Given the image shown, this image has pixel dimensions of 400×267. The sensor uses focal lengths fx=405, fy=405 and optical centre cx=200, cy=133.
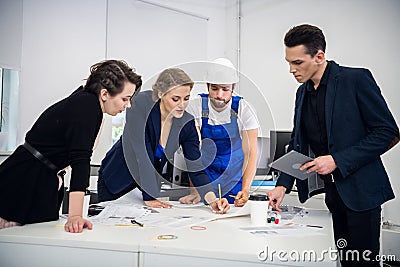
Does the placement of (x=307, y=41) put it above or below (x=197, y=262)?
above

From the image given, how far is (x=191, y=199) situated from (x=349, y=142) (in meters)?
0.75

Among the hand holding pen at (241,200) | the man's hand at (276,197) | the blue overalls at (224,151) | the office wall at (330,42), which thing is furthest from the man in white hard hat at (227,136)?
the office wall at (330,42)

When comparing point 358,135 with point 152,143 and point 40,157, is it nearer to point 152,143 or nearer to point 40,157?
point 152,143

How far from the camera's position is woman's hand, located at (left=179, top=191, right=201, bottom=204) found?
183 centimetres

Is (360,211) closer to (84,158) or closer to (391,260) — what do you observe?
(84,158)

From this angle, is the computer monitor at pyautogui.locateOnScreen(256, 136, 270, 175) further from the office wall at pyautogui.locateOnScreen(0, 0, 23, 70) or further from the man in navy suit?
the office wall at pyautogui.locateOnScreen(0, 0, 23, 70)

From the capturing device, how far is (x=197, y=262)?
3.24ft

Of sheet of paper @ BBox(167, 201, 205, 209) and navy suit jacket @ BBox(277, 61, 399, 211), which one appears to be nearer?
navy suit jacket @ BBox(277, 61, 399, 211)

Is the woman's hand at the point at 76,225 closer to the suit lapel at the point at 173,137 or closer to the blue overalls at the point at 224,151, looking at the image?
the suit lapel at the point at 173,137

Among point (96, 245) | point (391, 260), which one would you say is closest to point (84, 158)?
point (96, 245)

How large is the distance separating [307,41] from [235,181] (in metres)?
0.73

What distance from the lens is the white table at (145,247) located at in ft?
3.22

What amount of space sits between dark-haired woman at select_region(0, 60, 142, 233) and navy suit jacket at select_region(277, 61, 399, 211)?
823 millimetres

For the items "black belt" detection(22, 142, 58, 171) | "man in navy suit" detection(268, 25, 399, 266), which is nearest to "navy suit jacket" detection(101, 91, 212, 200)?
"black belt" detection(22, 142, 58, 171)
